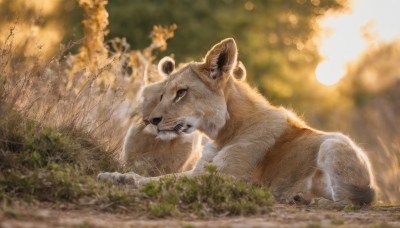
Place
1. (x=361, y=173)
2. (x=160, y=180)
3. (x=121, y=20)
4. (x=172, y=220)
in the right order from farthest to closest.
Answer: (x=121, y=20) → (x=361, y=173) → (x=160, y=180) → (x=172, y=220)

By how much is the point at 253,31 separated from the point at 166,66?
63.8 feet

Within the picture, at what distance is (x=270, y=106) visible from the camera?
8.21 m

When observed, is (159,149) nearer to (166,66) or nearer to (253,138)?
(166,66)

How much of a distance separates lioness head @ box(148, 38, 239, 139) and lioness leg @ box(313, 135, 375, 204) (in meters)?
1.13

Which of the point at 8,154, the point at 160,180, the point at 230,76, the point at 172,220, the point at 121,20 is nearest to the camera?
the point at 172,220

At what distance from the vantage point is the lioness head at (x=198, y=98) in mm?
7793

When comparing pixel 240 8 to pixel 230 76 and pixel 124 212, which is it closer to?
pixel 230 76

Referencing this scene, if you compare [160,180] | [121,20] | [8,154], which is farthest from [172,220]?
[121,20]

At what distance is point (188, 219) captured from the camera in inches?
235

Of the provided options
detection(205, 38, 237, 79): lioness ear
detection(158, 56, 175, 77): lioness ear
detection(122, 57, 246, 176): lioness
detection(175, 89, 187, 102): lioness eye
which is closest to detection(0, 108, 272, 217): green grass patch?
detection(175, 89, 187, 102): lioness eye

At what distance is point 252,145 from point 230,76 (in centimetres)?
87

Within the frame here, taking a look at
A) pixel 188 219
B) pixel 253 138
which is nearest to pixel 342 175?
pixel 253 138

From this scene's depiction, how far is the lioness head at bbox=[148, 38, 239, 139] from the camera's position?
779 cm

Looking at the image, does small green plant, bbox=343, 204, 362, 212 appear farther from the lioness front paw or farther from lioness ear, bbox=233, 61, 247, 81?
lioness ear, bbox=233, 61, 247, 81
